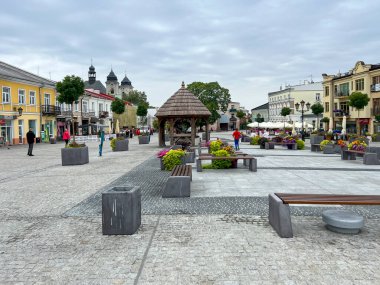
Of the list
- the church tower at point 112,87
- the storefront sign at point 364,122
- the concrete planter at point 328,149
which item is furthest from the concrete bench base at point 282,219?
the church tower at point 112,87

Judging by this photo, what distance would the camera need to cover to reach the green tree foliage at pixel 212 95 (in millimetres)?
74062

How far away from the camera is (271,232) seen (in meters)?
5.94

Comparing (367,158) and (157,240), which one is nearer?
(157,240)

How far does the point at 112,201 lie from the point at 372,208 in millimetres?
5750

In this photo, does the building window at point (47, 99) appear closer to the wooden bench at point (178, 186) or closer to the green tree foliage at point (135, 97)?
the wooden bench at point (178, 186)

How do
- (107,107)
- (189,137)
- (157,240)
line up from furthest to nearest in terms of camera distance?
1. (107,107)
2. (189,137)
3. (157,240)

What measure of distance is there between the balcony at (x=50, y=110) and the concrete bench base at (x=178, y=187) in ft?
118

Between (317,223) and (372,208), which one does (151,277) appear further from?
(372,208)

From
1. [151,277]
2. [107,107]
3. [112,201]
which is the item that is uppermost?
[107,107]

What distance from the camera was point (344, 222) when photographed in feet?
18.8

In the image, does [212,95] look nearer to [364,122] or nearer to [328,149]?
[364,122]

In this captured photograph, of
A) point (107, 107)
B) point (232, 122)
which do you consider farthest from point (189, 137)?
point (232, 122)

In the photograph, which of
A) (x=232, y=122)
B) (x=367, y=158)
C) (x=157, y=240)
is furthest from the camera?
(x=232, y=122)

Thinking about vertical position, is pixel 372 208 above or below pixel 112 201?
below
